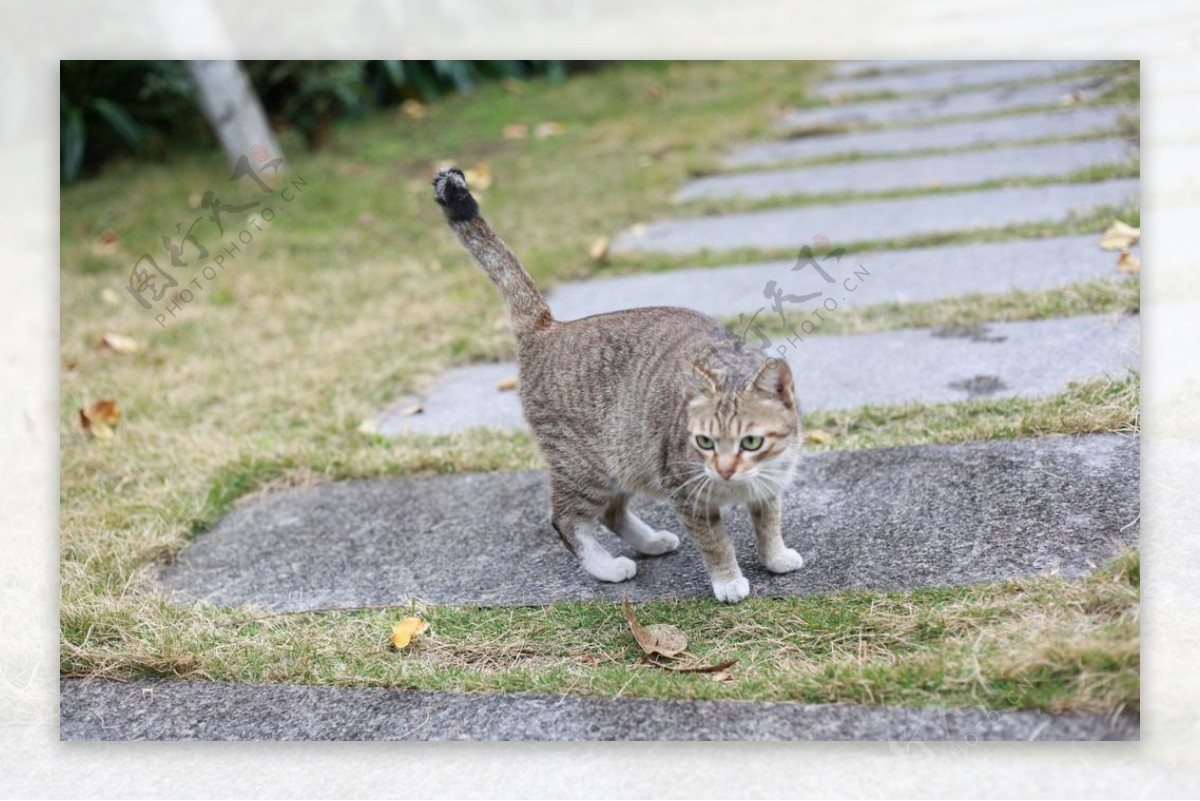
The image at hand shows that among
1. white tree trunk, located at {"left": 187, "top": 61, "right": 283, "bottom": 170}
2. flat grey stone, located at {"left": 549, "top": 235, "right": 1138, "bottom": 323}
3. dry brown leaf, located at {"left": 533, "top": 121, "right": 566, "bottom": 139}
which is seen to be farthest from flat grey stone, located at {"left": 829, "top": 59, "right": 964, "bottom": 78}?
white tree trunk, located at {"left": 187, "top": 61, "right": 283, "bottom": 170}

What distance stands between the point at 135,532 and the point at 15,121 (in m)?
2.21

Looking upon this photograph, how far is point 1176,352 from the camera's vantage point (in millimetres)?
2807

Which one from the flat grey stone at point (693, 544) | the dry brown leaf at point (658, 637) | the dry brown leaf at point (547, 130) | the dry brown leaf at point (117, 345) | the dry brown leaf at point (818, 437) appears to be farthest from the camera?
the dry brown leaf at point (547, 130)

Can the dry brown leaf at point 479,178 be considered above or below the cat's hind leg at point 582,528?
above

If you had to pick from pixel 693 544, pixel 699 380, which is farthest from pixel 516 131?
pixel 699 380

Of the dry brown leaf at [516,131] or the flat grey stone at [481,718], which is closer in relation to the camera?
the flat grey stone at [481,718]

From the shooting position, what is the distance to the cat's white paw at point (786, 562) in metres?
2.57

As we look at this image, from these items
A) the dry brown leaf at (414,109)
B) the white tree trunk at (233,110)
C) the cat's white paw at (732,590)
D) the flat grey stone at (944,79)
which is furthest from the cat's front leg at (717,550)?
the dry brown leaf at (414,109)

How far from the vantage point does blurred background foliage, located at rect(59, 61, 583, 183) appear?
647 cm

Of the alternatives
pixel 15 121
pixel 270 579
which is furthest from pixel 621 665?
pixel 15 121

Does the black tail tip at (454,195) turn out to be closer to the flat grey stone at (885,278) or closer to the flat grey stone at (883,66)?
the flat grey stone at (885,278)

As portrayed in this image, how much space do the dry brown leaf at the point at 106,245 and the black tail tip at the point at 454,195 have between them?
347 centimetres

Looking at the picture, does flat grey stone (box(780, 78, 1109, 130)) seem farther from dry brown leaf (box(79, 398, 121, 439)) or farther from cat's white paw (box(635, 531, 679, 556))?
dry brown leaf (box(79, 398, 121, 439))

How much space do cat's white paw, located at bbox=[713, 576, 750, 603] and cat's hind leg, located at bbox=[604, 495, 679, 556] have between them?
0.31 meters
